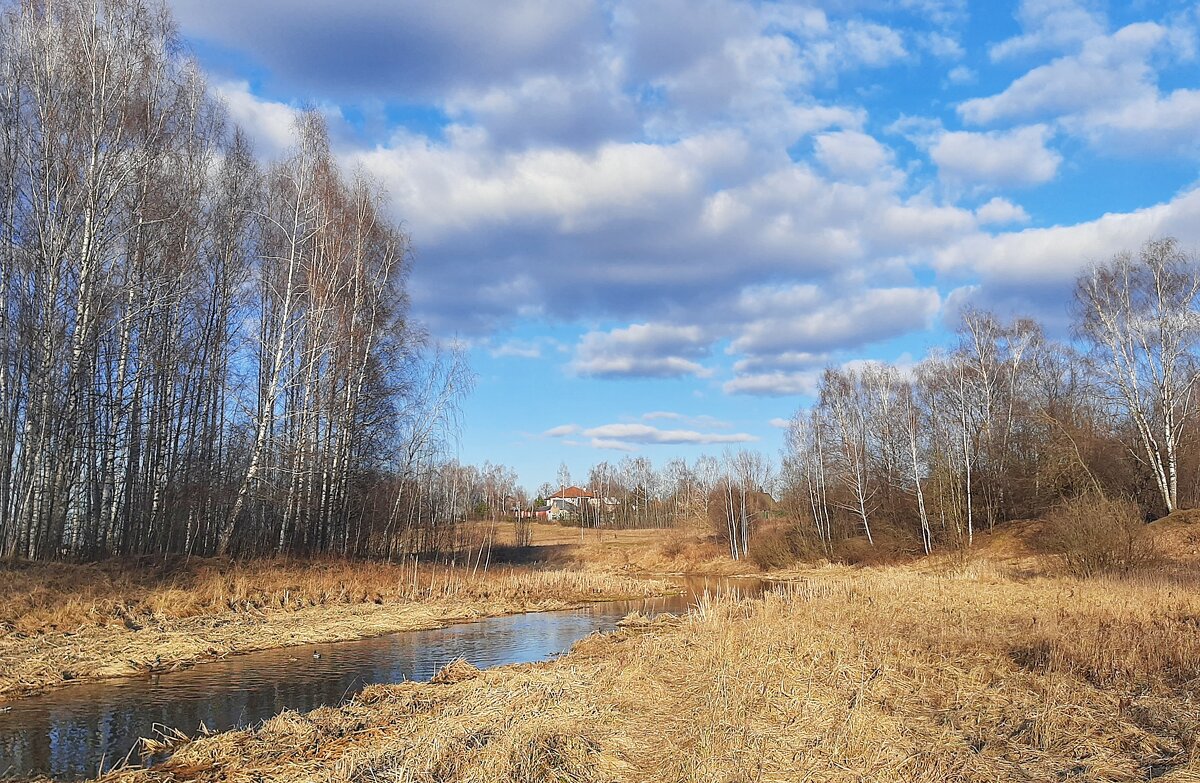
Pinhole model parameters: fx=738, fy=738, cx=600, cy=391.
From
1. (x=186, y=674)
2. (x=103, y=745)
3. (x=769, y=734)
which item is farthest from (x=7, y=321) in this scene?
(x=769, y=734)

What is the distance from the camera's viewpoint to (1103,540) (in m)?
21.3

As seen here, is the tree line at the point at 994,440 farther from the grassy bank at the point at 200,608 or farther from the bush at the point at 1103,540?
the grassy bank at the point at 200,608

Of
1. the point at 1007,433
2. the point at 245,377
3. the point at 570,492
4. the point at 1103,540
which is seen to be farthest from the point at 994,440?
the point at 570,492

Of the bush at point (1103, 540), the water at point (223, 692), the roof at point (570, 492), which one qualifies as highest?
the roof at point (570, 492)

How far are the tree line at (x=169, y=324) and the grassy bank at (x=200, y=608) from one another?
7.70ft

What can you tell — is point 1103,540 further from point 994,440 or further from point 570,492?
point 570,492

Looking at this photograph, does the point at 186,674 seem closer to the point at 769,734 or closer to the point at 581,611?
the point at 769,734

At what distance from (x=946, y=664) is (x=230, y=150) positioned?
27.3 m

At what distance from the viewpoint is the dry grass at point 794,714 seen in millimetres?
6867

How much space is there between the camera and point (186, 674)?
13578mm

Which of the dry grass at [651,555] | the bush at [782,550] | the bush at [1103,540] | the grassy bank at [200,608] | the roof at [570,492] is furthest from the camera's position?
the roof at [570,492]

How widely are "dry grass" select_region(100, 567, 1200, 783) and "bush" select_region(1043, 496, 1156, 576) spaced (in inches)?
297

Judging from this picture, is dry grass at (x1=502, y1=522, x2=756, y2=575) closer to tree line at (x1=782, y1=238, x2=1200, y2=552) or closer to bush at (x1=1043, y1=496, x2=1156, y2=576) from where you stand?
tree line at (x1=782, y1=238, x2=1200, y2=552)

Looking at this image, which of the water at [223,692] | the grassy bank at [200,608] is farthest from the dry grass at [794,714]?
the grassy bank at [200,608]
